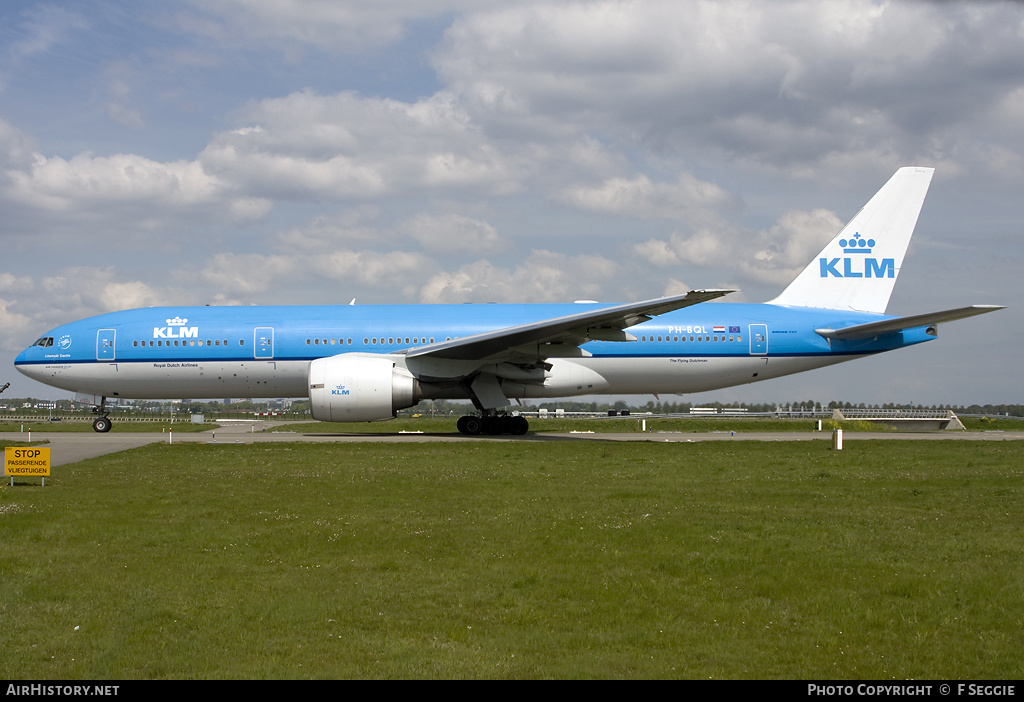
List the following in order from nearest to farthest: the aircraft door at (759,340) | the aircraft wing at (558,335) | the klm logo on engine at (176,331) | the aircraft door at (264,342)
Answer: the aircraft wing at (558,335) < the aircraft door at (264,342) < the klm logo on engine at (176,331) < the aircraft door at (759,340)

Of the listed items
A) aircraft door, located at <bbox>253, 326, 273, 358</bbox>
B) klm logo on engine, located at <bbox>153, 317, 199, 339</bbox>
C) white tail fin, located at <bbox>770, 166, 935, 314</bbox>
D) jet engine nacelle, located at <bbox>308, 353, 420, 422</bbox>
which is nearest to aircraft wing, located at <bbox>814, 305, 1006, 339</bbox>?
white tail fin, located at <bbox>770, 166, 935, 314</bbox>

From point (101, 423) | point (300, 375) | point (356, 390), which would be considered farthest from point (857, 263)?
point (101, 423)

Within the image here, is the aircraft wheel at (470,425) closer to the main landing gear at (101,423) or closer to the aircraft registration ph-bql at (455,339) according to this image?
the aircraft registration ph-bql at (455,339)

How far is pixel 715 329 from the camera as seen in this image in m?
24.6

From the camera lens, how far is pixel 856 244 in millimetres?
26984

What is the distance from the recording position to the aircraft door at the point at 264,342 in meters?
24.0

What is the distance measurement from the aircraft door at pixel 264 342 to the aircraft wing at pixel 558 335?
5.24 m

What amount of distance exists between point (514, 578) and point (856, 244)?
24.3 meters

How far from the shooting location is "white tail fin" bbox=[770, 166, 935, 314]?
2689 cm

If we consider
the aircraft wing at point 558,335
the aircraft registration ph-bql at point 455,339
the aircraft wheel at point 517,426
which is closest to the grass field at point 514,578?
the aircraft wing at point 558,335

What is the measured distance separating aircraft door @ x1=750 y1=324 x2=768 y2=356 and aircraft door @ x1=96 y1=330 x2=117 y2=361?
65.2ft

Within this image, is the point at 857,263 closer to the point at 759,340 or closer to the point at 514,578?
the point at 759,340

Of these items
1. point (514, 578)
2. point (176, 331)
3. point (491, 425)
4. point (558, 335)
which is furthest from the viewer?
point (176, 331)
